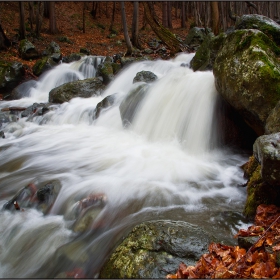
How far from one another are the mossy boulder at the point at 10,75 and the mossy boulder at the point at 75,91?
2.82 metres

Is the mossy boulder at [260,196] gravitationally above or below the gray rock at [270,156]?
below

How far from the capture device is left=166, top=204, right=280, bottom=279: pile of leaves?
2.46 m

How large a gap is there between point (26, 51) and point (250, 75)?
45.0 feet

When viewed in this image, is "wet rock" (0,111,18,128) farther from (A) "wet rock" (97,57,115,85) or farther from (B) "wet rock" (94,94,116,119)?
(A) "wet rock" (97,57,115,85)

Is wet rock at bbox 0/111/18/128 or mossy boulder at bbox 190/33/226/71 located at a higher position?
mossy boulder at bbox 190/33/226/71

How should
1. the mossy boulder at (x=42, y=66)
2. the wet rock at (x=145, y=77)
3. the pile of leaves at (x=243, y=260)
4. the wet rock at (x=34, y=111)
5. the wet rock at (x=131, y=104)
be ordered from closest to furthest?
1. the pile of leaves at (x=243, y=260)
2. the wet rock at (x=131, y=104)
3. the wet rock at (x=34, y=111)
4. the wet rock at (x=145, y=77)
5. the mossy boulder at (x=42, y=66)

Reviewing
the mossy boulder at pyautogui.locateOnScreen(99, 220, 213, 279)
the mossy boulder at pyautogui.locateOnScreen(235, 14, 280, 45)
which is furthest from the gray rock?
the mossy boulder at pyautogui.locateOnScreen(235, 14, 280, 45)

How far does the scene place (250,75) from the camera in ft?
17.6

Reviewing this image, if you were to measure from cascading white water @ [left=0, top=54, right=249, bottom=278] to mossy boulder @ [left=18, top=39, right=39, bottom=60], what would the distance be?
711cm

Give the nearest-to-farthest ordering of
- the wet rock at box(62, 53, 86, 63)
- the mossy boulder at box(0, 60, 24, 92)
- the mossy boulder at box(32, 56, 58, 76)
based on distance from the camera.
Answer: the mossy boulder at box(0, 60, 24, 92), the mossy boulder at box(32, 56, 58, 76), the wet rock at box(62, 53, 86, 63)

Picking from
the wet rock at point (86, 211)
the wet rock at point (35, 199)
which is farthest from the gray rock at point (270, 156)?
the wet rock at point (35, 199)

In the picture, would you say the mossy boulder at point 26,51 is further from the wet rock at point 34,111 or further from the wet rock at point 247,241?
the wet rock at point 247,241

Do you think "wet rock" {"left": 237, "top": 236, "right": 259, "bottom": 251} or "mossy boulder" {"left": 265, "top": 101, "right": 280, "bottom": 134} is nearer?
"wet rock" {"left": 237, "top": 236, "right": 259, "bottom": 251}

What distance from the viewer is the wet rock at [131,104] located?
8.20 metres
